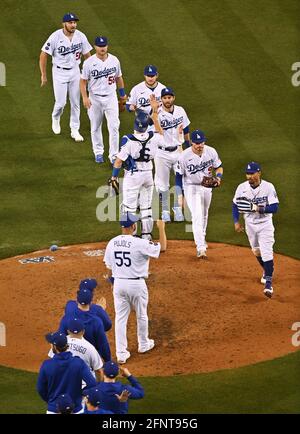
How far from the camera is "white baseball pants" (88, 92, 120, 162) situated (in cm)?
2350

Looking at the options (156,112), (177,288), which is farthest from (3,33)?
(177,288)

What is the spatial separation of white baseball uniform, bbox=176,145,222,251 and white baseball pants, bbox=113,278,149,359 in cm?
328

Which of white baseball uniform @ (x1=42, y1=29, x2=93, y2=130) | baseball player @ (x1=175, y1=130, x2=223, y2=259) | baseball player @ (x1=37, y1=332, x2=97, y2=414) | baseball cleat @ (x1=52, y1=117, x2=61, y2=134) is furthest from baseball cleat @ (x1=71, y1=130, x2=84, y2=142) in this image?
baseball player @ (x1=37, y1=332, x2=97, y2=414)

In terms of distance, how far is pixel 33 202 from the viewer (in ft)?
74.9

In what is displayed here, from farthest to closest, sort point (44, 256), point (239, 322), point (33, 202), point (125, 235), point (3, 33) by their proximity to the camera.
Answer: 1. point (3, 33)
2. point (33, 202)
3. point (44, 256)
4. point (239, 322)
5. point (125, 235)

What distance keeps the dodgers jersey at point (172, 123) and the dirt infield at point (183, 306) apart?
1.77 meters

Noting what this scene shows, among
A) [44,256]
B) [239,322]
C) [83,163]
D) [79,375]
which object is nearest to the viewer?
[79,375]

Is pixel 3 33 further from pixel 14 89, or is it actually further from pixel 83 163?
pixel 83 163

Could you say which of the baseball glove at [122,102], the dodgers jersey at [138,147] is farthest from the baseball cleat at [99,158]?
the dodgers jersey at [138,147]

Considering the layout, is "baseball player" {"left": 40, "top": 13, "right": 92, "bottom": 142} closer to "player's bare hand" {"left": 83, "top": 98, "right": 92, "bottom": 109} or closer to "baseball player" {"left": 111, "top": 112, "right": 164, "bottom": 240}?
"player's bare hand" {"left": 83, "top": 98, "right": 92, "bottom": 109}

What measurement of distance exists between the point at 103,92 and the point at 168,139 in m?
2.29

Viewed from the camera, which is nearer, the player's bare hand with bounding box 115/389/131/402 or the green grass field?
the player's bare hand with bounding box 115/389/131/402

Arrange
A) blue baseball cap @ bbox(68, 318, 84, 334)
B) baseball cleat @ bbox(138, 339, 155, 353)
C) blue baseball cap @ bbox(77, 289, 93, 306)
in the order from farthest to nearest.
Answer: baseball cleat @ bbox(138, 339, 155, 353)
blue baseball cap @ bbox(77, 289, 93, 306)
blue baseball cap @ bbox(68, 318, 84, 334)

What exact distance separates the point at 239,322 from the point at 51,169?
23.9 feet
